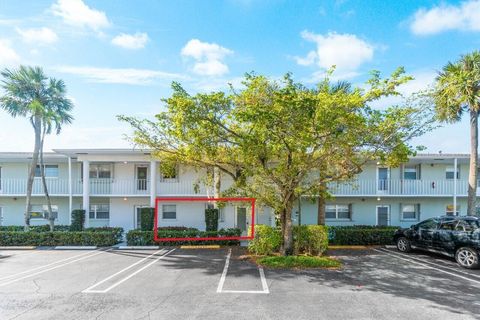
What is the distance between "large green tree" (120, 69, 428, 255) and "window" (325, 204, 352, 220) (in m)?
8.20

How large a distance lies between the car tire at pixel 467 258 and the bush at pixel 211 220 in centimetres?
1115

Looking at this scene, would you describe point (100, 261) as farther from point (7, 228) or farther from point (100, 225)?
point (7, 228)

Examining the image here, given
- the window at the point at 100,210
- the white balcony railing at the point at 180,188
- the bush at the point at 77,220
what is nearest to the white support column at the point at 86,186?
the bush at the point at 77,220

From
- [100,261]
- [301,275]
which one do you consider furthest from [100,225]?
[301,275]

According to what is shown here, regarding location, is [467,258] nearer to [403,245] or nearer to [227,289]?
[403,245]

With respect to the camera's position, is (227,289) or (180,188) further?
(180,188)

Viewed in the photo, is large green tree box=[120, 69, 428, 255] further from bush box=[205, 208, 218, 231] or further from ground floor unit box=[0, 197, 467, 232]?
ground floor unit box=[0, 197, 467, 232]

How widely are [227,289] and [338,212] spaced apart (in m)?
13.6

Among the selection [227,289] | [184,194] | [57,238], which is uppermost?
[184,194]

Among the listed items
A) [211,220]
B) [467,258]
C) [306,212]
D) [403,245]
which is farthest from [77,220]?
[467,258]

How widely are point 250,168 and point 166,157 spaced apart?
3.74 m

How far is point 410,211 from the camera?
20391 millimetres

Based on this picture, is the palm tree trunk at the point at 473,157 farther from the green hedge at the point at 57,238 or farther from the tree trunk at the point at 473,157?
the green hedge at the point at 57,238

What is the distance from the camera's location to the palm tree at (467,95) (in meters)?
15.2
